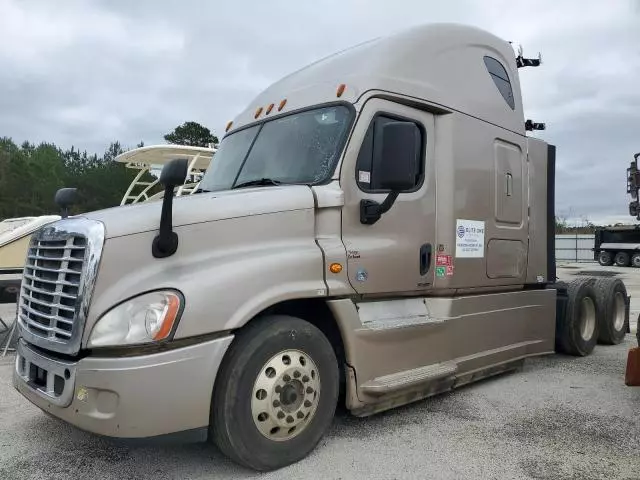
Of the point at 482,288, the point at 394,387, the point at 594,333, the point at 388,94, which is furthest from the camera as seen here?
the point at 594,333

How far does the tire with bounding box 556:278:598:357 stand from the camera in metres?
7.03

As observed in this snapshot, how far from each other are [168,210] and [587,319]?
624 cm

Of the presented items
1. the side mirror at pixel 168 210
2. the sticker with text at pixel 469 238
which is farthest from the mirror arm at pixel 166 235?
the sticker with text at pixel 469 238

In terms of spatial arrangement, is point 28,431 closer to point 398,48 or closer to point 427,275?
point 427,275

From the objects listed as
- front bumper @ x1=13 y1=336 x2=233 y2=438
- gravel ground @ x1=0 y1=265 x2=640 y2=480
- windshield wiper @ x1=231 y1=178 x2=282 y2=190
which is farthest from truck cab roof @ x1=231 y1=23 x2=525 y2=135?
gravel ground @ x1=0 y1=265 x2=640 y2=480

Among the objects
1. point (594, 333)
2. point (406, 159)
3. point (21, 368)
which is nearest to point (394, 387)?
point (406, 159)

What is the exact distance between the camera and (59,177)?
46188 millimetres

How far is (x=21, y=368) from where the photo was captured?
12.3 ft

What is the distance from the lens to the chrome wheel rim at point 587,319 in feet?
23.8

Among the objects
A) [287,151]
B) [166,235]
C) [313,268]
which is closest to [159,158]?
[287,151]

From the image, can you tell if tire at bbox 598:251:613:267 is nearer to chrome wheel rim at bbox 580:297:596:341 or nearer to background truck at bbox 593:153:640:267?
background truck at bbox 593:153:640:267

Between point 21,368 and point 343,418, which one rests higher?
point 21,368

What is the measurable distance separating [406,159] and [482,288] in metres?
2.04

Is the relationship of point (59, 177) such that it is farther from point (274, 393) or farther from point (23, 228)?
point (274, 393)
